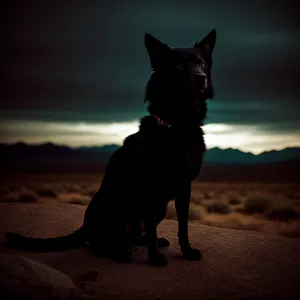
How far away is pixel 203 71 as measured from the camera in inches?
191

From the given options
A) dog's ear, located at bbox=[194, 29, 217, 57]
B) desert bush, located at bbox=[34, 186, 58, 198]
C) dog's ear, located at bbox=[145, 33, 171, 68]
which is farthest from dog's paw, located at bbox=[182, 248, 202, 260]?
desert bush, located at bbox=[34, 186, 58, 198]

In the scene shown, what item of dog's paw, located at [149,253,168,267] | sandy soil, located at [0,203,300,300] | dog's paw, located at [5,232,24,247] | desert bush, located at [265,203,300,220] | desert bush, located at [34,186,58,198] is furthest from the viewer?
desert bush, located at [34,186,58,198]

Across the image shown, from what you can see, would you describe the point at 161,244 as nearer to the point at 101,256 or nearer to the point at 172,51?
the point at 101,256

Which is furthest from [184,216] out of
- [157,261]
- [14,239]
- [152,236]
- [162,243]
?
[14,239]

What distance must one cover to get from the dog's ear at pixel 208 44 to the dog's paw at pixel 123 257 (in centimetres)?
255

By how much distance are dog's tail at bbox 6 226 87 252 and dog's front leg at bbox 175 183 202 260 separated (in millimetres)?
1262

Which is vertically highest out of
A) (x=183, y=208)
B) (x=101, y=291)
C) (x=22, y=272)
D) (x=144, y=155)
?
(x=144, y=155)

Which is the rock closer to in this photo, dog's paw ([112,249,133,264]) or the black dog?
dog's paw ([112,249,133,264])

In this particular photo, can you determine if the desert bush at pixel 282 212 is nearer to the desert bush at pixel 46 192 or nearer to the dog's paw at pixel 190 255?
the dog's paw at pixel 190 255

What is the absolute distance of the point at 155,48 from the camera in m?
4.93

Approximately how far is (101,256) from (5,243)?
1.48 metres

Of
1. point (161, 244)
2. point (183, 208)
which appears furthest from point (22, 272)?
point (161, 244)

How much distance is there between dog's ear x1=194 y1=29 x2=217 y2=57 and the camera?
511 cm

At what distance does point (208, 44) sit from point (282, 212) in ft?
29.1
